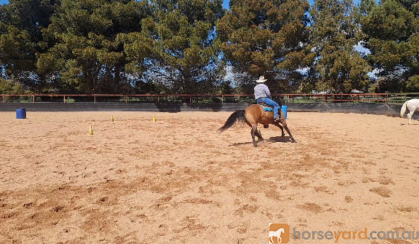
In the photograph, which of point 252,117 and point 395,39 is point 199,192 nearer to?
point 252,117

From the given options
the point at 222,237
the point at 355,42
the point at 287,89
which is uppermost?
the point at 355,42

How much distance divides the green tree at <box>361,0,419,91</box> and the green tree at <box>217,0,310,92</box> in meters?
5.59

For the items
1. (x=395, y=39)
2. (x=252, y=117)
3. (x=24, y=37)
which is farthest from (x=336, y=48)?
(x=24, y=37)

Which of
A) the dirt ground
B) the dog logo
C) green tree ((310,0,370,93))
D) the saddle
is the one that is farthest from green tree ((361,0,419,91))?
the dog logo

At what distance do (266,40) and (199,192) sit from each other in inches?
838

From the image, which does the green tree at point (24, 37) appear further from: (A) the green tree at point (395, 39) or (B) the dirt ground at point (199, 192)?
(A) the green tree at point (395, 39)

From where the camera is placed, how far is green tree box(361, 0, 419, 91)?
20609 mm

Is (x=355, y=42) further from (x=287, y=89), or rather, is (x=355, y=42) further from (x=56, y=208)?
(x=56, y=208)

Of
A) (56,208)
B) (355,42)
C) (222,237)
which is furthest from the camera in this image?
(355,42)

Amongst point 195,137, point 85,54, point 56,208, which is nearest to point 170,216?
point 56,208

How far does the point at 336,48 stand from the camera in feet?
77.5

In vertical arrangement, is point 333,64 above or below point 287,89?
above

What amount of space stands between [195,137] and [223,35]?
18275mm

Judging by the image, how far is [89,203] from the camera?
11.5ft
